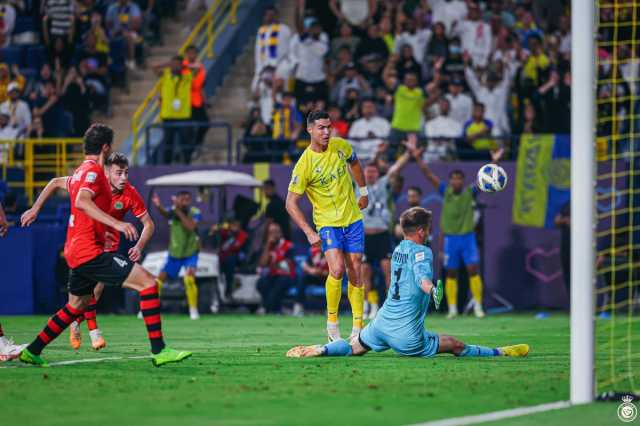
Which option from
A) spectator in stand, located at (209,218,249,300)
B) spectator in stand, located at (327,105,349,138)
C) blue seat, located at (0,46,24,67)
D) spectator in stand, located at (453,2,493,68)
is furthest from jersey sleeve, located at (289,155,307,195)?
blue seat, located at (0,46,24,67)

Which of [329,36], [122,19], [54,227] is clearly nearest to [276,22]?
[329,36]

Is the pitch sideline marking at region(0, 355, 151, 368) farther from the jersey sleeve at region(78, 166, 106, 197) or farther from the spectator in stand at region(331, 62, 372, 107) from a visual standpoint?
the spectator in stand at region(331, 62, 372, 107)

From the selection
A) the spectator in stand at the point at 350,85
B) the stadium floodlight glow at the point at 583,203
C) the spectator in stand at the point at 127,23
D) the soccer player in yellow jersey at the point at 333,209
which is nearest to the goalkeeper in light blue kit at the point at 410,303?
the soccer player in yellow jersey at the point at 333,209

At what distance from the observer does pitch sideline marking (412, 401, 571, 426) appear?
814 cm

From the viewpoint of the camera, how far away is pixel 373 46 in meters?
26.3

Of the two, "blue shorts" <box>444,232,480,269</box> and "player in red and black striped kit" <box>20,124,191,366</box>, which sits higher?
"player in red and black striped kit" <box>20,124,191,366</box>

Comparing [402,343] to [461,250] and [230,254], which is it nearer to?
[461,250]

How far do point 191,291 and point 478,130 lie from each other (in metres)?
6.33

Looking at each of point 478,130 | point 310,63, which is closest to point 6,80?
point 310,63

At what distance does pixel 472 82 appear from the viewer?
25.3 metres

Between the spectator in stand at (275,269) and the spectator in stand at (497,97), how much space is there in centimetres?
478

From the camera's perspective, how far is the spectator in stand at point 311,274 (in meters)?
23.2

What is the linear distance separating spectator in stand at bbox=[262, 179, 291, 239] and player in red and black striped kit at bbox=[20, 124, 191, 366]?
12.2m

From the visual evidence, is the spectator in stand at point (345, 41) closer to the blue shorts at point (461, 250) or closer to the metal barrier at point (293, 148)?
the metal barrier at point (293, 148)
